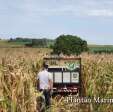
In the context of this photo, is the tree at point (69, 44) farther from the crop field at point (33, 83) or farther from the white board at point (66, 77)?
the white board at point (66, 77)

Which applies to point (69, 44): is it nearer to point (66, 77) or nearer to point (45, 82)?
point (66, 77)

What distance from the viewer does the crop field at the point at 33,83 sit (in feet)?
31.8

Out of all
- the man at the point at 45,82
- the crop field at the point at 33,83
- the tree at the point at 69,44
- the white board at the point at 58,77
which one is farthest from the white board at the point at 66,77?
the tree at the point at 69,44

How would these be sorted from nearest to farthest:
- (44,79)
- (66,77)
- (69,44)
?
(44,79) < (66,77) < (69,44)

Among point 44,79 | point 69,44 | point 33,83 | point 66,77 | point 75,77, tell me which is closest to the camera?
point 33,83

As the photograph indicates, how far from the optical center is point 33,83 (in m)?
15.1

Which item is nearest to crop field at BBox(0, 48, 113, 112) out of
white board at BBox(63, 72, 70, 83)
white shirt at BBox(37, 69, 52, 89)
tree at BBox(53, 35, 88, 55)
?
white shirt at BBox(37, 69, 52, 89)

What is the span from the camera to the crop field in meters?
9.68

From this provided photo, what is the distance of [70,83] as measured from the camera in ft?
62.0

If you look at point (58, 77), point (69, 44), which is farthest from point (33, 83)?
point (69, 44)

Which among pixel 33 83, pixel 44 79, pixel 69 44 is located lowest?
pixel 69 44

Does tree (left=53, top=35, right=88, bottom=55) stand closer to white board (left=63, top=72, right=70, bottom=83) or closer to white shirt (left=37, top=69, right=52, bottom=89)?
white board (left=63, top=72, right=70, bottom=83)

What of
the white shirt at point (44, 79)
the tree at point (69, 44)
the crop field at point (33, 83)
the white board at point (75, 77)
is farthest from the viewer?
the tree at point (69, 44)

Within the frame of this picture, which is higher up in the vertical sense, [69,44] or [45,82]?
[45,82]
